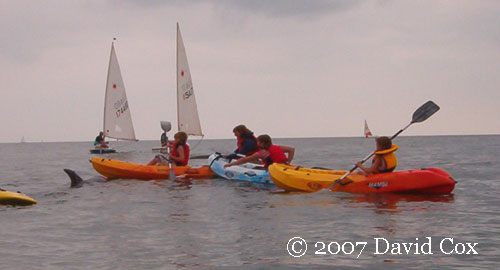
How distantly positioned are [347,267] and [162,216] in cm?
454

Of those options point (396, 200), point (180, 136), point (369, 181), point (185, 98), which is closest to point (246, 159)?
point (180, 136)

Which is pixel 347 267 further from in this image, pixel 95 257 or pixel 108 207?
pixel 108 207

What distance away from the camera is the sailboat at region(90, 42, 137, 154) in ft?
115

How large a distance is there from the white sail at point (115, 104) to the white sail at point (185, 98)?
718cm

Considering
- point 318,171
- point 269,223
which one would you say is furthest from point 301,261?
point 318,171

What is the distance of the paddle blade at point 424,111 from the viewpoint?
44.9ft

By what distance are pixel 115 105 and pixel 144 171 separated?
19.6 metres

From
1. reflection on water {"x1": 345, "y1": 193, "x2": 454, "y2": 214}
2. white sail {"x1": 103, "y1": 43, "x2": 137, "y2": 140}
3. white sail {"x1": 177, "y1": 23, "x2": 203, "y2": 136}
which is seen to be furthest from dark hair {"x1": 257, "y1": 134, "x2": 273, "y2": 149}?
white sail {"x1": 103, "y1": 43, "x2": 137, "y2": 140}

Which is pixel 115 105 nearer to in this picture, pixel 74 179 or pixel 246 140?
pixel 74 179

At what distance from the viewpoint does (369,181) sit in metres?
12.3

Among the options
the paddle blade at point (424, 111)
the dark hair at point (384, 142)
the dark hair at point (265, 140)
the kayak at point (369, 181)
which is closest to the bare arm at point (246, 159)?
the dark hair at point (265, 140)

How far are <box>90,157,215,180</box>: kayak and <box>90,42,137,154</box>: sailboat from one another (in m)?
18.3

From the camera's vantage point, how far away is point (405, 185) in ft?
39.0

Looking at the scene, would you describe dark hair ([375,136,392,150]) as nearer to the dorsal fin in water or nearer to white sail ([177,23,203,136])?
the dorsal fin in water
